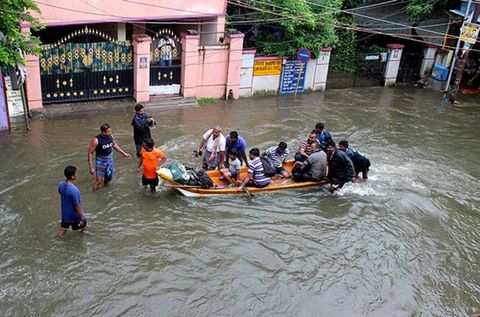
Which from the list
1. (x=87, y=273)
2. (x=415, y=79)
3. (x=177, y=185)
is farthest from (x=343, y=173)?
(x=415, y=79)

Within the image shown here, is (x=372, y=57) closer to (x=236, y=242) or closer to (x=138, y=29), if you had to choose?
(x=138, y=29)

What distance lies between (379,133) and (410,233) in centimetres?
623

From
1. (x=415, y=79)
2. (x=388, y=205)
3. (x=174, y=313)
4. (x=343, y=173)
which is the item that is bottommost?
(x=174, y=313)

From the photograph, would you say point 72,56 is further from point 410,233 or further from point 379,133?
point 410,233

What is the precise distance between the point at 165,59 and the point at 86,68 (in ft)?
9.09

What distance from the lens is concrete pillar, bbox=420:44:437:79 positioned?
21.2 m

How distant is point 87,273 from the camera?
7.73 m

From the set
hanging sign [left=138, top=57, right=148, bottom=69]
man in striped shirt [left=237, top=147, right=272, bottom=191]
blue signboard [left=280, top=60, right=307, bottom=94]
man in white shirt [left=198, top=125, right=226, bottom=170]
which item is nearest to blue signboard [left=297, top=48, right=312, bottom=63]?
blue signboard [left=280, top=60, right=307, bottom=94]

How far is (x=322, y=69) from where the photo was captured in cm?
1917

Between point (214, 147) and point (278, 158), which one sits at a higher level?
point (214, 147)

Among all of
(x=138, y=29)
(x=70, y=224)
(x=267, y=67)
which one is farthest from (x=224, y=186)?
(x=138, y=29)

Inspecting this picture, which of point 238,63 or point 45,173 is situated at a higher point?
point 238,63

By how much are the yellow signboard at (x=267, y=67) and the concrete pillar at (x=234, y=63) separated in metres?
0.82

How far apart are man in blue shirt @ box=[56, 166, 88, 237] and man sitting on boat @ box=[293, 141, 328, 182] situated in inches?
194
